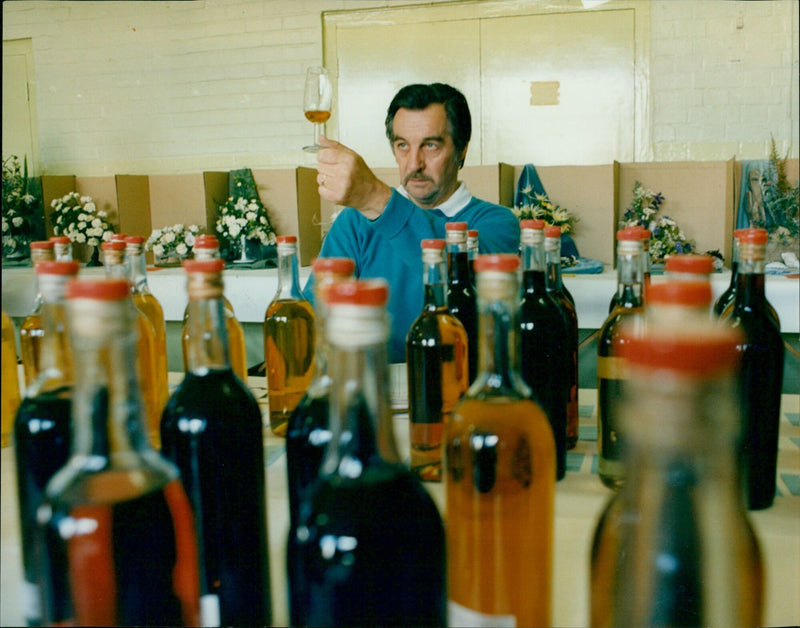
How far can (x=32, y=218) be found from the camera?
10.3 feet

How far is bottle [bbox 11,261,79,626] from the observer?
0.43 meters

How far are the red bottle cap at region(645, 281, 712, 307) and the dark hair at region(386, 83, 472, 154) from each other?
1.52m

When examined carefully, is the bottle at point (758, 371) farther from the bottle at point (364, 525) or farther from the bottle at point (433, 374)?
the bottle at point (364, 525)

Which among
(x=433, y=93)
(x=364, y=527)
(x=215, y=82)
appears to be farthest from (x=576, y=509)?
(x=215, y=82)

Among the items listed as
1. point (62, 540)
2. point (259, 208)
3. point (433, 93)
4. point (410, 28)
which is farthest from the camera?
point (410, 28)

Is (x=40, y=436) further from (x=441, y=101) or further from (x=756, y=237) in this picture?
(x=441, y=101)

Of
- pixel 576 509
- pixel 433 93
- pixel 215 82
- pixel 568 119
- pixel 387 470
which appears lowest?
pixel 576 509

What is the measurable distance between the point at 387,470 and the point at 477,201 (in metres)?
1.42

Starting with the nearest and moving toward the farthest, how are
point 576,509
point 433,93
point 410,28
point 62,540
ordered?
point 62,540, point 576,509, point 433,93, point 410,28

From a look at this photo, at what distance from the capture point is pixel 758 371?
0.63 meters

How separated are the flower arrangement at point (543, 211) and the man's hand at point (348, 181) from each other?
1.68 m

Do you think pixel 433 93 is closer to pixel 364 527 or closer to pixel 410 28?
pixel 364 527

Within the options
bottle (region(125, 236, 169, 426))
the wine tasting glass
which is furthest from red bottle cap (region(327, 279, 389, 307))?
the wine tasting glass

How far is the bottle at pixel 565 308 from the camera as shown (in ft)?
2.36
